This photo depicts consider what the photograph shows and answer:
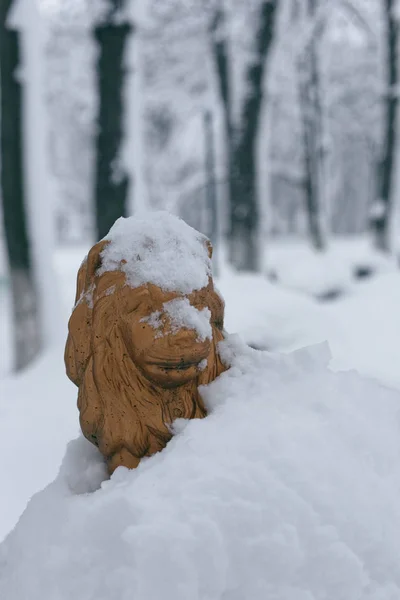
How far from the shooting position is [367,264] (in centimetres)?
1070

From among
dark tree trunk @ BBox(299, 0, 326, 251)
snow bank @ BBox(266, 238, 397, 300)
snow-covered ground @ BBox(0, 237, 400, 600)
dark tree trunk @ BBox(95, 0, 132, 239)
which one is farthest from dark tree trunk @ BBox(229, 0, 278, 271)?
snow-covered ground @ BBox(0, 237, 400, 600)

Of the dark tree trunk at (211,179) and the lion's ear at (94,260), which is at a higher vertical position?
the lion's ear at (94,260)

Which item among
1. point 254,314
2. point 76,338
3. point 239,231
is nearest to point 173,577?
point 76,338

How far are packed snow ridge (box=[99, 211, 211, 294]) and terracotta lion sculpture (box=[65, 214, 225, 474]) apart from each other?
0.05ft

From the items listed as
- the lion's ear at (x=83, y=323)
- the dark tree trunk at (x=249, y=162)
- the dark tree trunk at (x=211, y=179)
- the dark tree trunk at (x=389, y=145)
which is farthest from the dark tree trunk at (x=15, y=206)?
the dark tree trunk at (x=389, y=145)

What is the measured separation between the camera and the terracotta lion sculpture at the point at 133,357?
64.0 inches

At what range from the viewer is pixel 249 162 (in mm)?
8156

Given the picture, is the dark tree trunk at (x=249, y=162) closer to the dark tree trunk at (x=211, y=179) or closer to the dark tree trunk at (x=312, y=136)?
the dark tree trunk at (x=211, y=179)

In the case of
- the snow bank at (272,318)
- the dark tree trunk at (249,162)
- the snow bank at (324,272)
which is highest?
the dark tree trunk at (249,162)

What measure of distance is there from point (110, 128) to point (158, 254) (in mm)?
4160

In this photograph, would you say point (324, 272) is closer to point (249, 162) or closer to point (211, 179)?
point (249, 162)

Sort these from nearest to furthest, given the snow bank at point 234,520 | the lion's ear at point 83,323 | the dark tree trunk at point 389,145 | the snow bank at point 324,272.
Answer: the snow bank at point 234,520, the lion's ear at point 83,323, the snow bank at point 324,272, the dark tree trunk at point 389,145

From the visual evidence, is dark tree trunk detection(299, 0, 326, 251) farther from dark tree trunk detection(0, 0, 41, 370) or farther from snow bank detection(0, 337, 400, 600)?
snow bank detection(0, 337, 400, 600)

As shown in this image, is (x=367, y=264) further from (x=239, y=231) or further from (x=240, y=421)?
(x=240, y=421)
